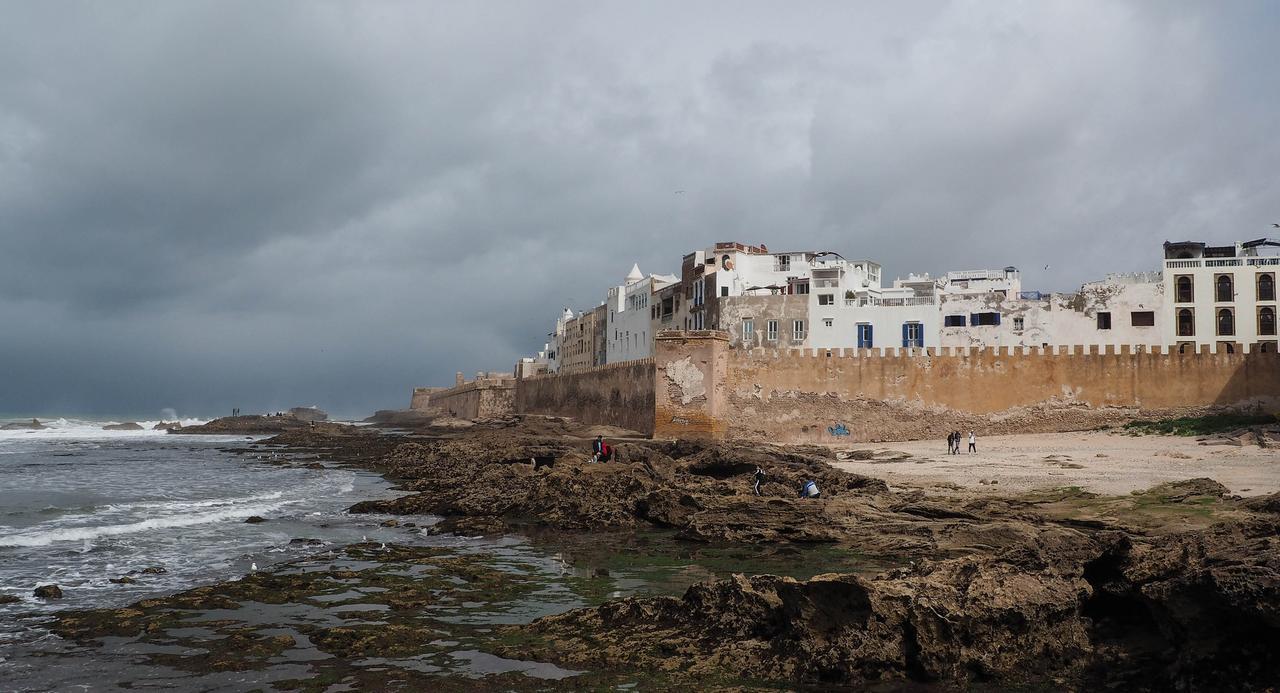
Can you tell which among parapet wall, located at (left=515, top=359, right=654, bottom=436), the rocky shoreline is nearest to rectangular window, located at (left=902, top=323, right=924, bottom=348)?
parapet wall, located at (left=515, top=359, right=654, bottom=436)

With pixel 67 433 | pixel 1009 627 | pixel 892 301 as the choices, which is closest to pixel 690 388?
pixel 892 301

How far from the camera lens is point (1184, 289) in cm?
4350

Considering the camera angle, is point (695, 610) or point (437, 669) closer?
point (437, 669)

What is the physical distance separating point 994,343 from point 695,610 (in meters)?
40.2

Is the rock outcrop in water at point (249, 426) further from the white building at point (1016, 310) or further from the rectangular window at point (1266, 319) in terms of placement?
the rectangular window at point (1266, 319)

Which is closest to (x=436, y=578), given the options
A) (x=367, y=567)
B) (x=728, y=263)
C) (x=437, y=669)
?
(x=367, y=567)

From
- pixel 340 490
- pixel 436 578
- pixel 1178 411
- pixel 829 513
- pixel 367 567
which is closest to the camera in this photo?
pixel 436 578

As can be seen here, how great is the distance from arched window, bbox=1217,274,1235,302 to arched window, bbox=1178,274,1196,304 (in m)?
1.38

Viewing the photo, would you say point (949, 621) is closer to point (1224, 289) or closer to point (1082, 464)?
point (1082, 464)

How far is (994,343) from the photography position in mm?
43812

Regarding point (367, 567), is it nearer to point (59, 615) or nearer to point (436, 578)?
point (436, 578)

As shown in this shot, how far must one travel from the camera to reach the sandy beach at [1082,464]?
1669 centimetres

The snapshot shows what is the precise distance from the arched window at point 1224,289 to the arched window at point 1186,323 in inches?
65.5

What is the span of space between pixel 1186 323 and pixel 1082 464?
28.7 metres
